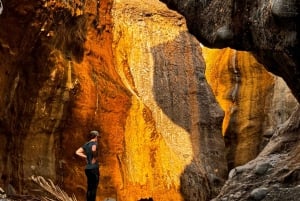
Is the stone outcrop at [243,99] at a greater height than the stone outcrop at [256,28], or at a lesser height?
lesser

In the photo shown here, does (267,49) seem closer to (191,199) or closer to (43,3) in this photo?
(43,3)

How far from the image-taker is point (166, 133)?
69.4 feet

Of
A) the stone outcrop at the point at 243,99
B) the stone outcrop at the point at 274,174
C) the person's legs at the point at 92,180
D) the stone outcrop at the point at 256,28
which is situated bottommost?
the stone outcrop at the point at 243,99

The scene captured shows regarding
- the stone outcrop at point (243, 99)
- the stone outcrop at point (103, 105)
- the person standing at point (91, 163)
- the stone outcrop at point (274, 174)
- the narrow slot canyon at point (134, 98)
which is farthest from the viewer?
the stone outcrop at point (243, 99)

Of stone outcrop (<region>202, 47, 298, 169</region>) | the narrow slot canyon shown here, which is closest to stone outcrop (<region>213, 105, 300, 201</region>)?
the narrow slot canyon

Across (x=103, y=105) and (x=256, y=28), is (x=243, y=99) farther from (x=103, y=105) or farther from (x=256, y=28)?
(x=256, y=28)

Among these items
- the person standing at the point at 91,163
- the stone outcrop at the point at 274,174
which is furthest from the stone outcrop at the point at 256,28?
the person standing at the point at 91,163

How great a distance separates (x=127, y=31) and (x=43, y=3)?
7648 mm

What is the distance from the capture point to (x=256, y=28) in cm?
1019

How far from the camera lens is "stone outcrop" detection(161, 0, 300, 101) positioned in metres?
9.16

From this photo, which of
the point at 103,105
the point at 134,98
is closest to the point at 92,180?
the point at 103,105

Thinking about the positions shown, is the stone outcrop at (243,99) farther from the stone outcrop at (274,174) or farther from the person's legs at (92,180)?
the person's legs at (92,180)

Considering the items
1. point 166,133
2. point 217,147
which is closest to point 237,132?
point 217,147

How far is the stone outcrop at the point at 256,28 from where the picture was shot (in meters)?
9.16
